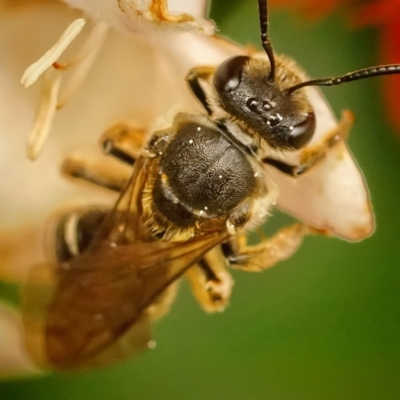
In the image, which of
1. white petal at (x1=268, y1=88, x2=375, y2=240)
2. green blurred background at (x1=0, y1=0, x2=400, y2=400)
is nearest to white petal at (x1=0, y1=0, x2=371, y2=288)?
white petal at (x1=268, y1=88, x2=375, y2=240)

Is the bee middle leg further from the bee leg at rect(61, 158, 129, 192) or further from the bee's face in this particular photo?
the bee's face

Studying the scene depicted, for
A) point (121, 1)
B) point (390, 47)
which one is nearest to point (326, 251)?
point (390, 47)

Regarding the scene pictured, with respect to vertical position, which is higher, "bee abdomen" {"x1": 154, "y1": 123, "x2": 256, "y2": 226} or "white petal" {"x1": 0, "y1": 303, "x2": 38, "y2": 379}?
"bee abdomen" {"x1": 154, "y1": 123, "x2": 256, "y2": 226}

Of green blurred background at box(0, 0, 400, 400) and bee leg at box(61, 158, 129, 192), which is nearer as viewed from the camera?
bee leg at box(61, 158, 129, 192)

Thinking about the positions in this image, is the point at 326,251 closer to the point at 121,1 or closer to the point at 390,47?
the point at 390,47

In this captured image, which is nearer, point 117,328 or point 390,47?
point 117,328

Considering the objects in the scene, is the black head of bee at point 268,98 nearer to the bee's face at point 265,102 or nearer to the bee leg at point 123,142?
the bee's face at point 265,102

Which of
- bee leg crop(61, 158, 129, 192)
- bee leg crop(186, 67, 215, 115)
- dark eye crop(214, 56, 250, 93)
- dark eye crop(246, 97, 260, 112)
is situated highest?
dark eye crop(214, 56, 250, 93)

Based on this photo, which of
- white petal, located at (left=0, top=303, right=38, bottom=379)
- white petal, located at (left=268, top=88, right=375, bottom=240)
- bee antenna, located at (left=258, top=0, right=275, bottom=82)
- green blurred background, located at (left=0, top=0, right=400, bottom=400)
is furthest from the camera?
green blurred background, located at (left=0, top=0, right=400, bottom=400)
